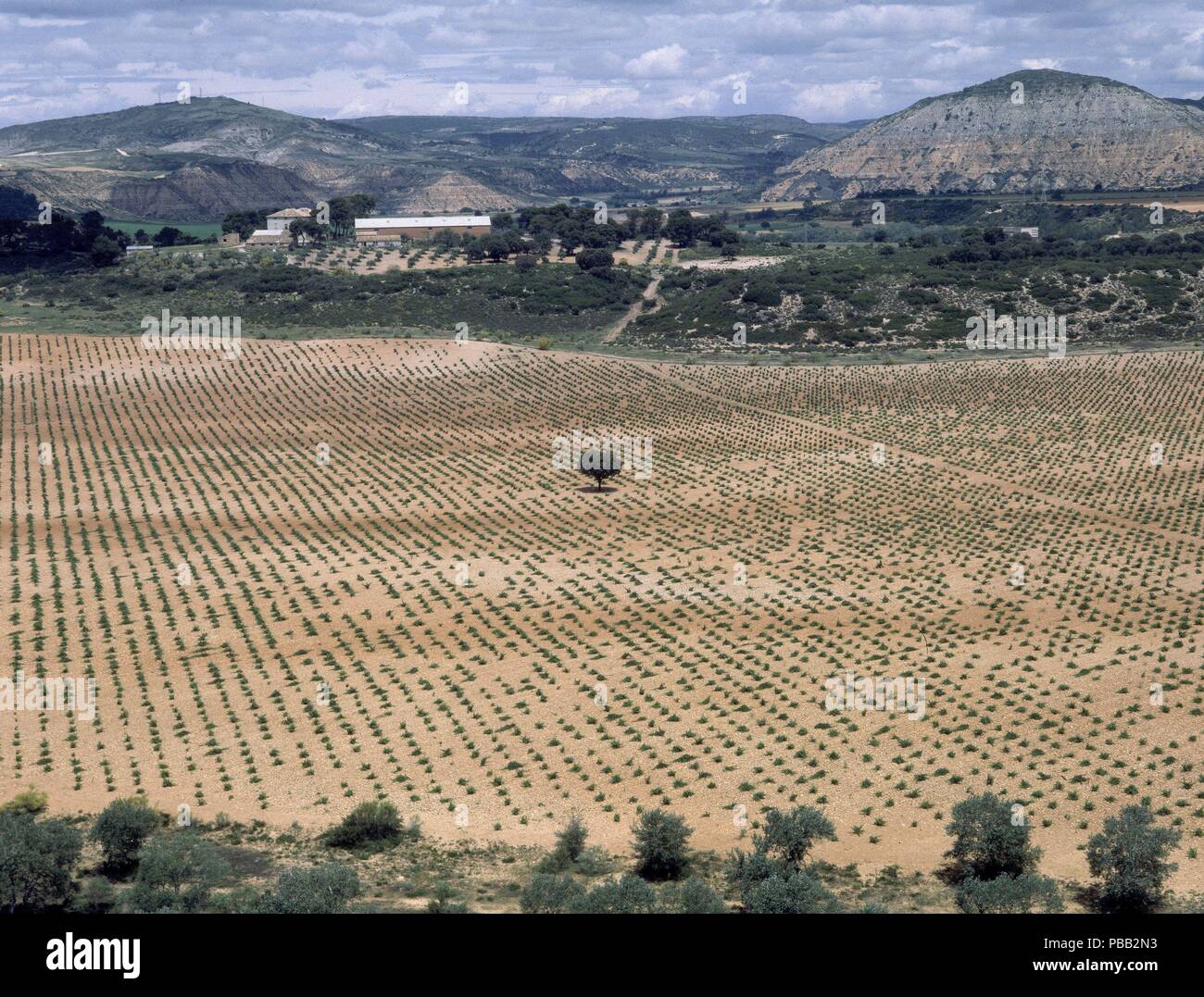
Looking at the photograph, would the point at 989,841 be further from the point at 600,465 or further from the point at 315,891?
the point at 600,465

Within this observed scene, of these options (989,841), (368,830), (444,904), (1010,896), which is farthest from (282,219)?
(1010,896)

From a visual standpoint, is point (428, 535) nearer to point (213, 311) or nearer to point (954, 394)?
point (954, 394)

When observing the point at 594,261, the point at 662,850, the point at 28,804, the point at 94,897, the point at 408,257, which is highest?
the point at 408,257

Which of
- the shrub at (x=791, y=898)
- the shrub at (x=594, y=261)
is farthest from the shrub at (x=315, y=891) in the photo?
the shrub at (x=594, y=261)

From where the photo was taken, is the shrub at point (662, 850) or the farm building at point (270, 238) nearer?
the shrub at point (662, 850)

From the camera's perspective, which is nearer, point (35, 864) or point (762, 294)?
point (35, 864)

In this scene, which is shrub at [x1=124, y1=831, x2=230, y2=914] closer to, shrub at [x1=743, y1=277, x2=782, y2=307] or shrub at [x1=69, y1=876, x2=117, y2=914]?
A: shrub at [x1=69, y1=876, x2=117, y2=914]

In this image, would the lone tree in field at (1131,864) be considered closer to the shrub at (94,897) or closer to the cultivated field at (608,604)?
the cultivated field at (608,604)
